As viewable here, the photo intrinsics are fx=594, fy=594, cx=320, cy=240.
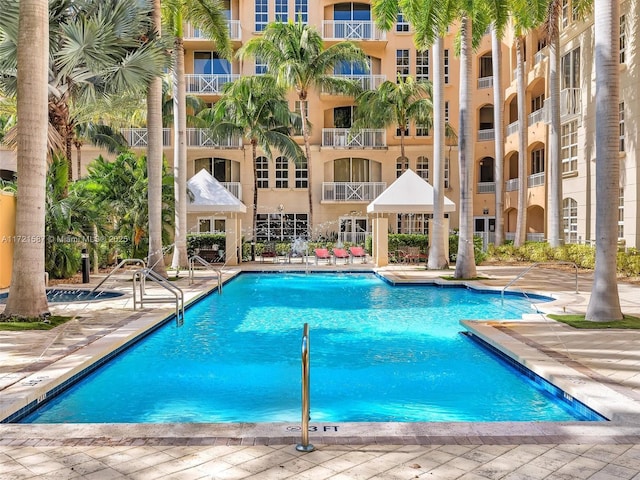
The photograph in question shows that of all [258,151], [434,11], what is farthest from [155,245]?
[258,151]

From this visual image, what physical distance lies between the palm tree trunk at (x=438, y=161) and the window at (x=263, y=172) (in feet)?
46.3

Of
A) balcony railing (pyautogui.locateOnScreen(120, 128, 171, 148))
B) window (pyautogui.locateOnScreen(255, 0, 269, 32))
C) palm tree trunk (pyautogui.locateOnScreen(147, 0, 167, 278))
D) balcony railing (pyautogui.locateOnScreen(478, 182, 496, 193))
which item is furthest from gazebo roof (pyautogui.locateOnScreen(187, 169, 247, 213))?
balcony railing (pyautogui.locateOnScreen(478, 182, 496, 193))

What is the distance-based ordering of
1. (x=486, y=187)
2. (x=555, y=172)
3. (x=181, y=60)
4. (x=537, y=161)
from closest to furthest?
(x=181, y=60) < (x=555, y=172) < (x=537, y=161) < (x=486, y=187)

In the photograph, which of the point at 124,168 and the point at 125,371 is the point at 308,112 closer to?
the point at 124,168

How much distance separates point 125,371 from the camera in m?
7.10

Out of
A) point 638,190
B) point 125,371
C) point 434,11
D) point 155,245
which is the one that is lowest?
point 125,371

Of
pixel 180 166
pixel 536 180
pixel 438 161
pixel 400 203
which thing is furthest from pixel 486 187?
pixel 180 166

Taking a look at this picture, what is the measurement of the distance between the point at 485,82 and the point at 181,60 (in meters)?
17.8

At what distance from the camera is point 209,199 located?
20.9 m

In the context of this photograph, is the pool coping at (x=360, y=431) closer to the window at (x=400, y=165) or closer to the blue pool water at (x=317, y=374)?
the blue pool water at (x=317, y=374)

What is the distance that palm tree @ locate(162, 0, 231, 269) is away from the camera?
1827 centimetres

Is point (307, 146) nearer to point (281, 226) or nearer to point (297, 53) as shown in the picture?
point (297, 53)

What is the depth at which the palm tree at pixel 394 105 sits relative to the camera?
2739cm

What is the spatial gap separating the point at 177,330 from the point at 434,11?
10673 mm
